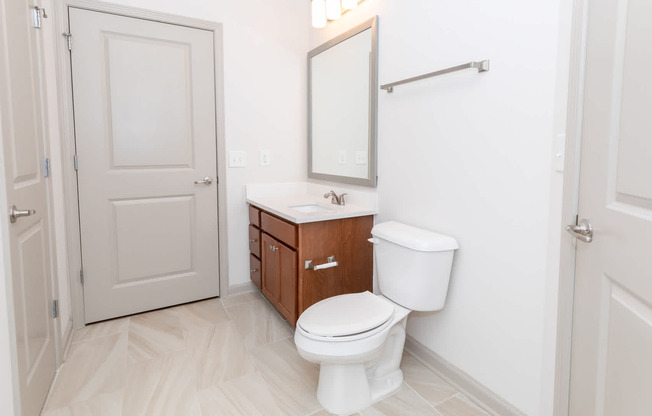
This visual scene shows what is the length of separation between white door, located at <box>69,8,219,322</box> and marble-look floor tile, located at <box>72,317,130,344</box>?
56mm

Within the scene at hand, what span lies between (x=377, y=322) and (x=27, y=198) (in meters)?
1.49

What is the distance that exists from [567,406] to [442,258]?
67 cm

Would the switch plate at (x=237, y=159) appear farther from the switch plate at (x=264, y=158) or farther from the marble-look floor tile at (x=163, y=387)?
the marble-look floor tile at (x=163, y=387)

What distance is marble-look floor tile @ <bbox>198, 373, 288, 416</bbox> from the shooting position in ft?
5.22

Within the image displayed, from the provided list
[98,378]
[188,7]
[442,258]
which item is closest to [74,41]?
[188,7]

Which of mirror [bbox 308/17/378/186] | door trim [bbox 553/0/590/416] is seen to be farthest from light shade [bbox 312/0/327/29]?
door trim [bbox 553/0/590/416]

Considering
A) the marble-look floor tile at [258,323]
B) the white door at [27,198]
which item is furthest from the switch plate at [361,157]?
the white door at [27,198]

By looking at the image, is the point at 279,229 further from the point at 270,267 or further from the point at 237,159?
the point at 237,159

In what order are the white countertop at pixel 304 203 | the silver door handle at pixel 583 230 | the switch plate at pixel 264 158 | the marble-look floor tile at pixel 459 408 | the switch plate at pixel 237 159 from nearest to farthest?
the silver door handle at pixel 583 230
the marble-look floor tile at pixel 459 408
the white countertop at pixel 304 203
the switch plate at pixel 237 159
the switch plate at pixel 264 158

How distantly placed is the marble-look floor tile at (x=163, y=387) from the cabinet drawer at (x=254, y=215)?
94 cm

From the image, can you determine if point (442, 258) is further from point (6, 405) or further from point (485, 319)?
point (6, 405)

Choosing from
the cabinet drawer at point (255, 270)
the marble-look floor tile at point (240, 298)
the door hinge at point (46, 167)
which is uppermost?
the door hinge at point (46, 167)

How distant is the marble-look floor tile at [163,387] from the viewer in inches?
63.1

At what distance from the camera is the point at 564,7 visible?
1.19m
